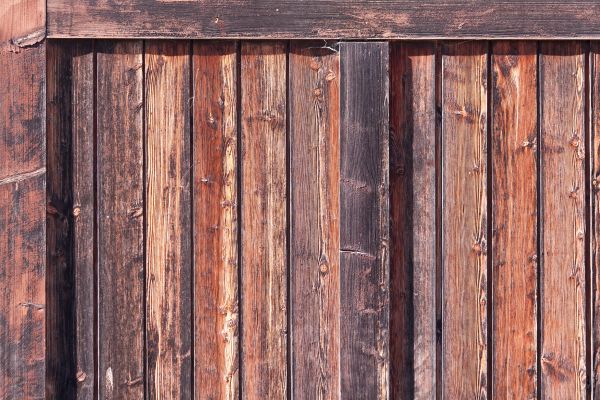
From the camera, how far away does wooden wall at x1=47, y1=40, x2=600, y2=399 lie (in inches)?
82.3

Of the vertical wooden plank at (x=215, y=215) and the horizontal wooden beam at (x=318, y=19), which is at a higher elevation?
the horizontal wooden beam at (x=318, y=19)

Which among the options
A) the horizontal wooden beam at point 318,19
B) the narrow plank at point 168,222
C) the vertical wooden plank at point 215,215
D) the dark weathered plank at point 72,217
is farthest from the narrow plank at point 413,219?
the dark weathered plank at point 72,217

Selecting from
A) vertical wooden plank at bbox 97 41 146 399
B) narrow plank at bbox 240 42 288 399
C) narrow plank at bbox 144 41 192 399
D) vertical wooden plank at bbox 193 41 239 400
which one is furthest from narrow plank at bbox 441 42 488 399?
vertical wooden plank at bbox 97 41 146 399

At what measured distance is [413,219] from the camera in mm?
2109

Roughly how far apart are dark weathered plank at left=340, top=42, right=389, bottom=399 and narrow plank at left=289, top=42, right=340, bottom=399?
62 mm

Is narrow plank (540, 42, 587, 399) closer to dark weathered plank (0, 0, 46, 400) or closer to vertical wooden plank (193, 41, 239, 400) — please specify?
vertical wooden plank (193, 41, 239, 400)

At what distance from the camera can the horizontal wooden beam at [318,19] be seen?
6.68 ft

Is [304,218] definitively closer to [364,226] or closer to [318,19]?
[364,226]

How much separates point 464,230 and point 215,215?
0.84m

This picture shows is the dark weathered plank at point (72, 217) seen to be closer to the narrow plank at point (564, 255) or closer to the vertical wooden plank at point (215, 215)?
the vertical wooden plank at point (215, 215)

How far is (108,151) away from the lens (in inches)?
82.1

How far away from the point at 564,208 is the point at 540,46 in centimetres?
56

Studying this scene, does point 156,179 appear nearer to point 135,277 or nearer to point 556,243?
point 135,277

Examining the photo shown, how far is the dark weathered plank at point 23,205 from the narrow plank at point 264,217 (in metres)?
0.66
